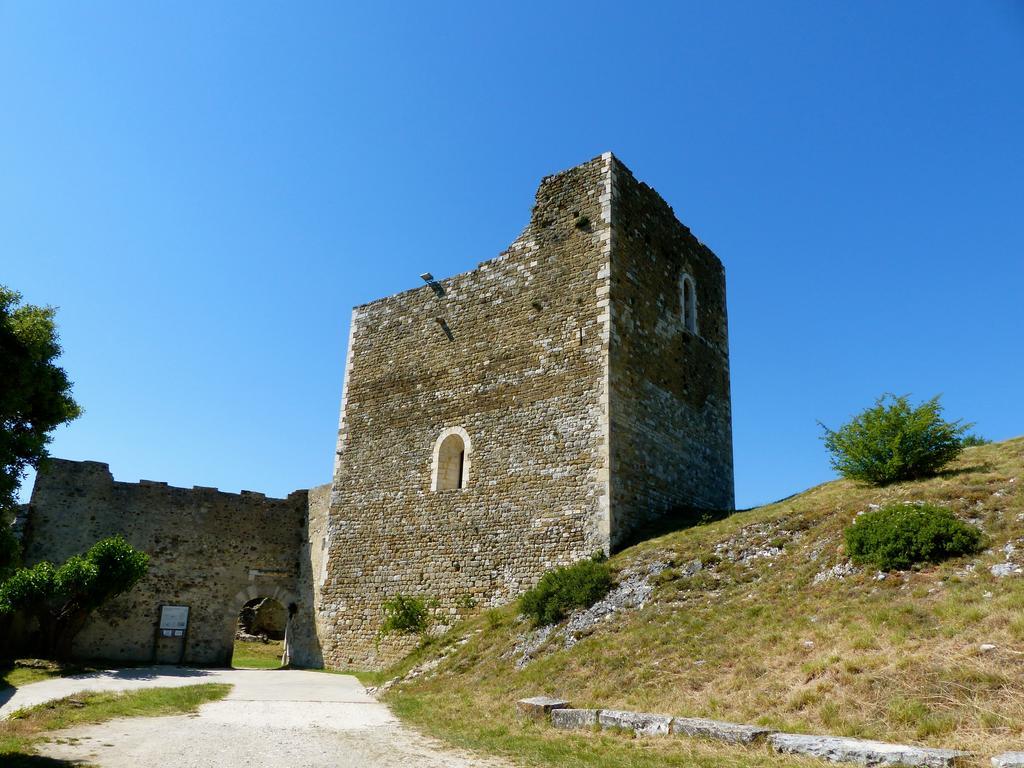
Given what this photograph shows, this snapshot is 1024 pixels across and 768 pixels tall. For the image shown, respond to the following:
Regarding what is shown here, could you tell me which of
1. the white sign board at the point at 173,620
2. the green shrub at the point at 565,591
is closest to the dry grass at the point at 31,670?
the white sign board at the point at 173,620

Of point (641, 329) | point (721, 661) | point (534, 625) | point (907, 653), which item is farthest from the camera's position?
point (641, 329)

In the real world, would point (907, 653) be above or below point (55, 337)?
below

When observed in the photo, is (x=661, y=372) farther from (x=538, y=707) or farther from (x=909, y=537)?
(x=538, y=707)

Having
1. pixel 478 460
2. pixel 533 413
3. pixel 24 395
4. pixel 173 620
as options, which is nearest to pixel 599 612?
pixel 533 413

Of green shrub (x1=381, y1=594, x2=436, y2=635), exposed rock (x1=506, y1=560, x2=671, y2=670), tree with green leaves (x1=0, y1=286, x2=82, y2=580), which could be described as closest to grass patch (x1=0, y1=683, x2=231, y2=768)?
tree with green leaves (x1=0, y1=286, x2=82, y2=580)

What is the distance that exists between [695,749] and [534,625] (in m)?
6.51

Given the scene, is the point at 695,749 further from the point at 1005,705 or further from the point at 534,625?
the point at 534,625

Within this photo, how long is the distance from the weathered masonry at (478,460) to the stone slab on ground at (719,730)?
705 cm

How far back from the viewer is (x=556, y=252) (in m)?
17.5

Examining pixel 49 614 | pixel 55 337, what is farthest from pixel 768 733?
pixel 49 614

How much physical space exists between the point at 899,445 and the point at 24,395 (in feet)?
42.3

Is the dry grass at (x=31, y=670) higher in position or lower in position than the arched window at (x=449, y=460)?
lower

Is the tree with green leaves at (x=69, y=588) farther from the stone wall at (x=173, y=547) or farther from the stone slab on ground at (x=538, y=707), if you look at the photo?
the stone slab on ground at (x=538, y=707)

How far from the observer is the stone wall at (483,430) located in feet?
51.3
